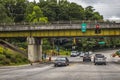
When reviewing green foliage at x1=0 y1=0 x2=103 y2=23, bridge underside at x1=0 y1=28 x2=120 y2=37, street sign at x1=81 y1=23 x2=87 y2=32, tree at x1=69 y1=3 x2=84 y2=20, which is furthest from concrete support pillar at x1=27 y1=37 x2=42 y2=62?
tree at x1=69 y1=3 x2=84 y2=20

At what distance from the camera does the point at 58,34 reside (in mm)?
76062

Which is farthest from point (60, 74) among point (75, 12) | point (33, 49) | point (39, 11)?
point (75, 12)

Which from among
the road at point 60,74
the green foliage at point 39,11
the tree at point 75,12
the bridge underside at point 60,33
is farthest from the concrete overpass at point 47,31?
the tree at point 75,12

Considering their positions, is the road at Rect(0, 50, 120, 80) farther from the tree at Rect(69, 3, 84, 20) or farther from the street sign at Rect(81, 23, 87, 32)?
the tree at Rect(69, 3, 84, 20)

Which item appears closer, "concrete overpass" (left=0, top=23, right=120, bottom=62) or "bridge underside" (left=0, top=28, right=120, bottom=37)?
"concrete overpass" (left=0, top=23, right=120, bottom=62)

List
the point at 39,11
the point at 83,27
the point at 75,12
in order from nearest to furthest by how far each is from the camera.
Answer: the point at 83,27 → the point at 39,11 → the point at 75,12

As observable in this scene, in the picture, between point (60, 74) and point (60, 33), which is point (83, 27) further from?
point (60, 74)

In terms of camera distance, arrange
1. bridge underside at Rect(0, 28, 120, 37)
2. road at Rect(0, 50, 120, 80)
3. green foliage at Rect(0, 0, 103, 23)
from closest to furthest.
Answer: road at Rect(0, 50, 120, 80), bridge underside at Rect(0, 28, 120, 37), green foliage at Rect(0, 0, 103, 23)

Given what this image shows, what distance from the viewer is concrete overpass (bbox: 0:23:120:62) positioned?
7400 cm

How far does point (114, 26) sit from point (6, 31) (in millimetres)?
22572

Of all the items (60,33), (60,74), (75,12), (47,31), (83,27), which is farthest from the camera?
(75,12)

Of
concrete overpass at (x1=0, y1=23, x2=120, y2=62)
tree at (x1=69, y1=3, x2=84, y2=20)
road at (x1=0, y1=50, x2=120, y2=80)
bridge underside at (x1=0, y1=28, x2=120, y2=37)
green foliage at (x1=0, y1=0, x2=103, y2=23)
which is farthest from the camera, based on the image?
tree at (x1=69, y1=3, x2=84, y2=20)

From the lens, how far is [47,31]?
7656cm

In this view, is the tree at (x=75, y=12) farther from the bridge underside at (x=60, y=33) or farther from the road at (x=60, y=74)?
the road at (x=60, y=74)
